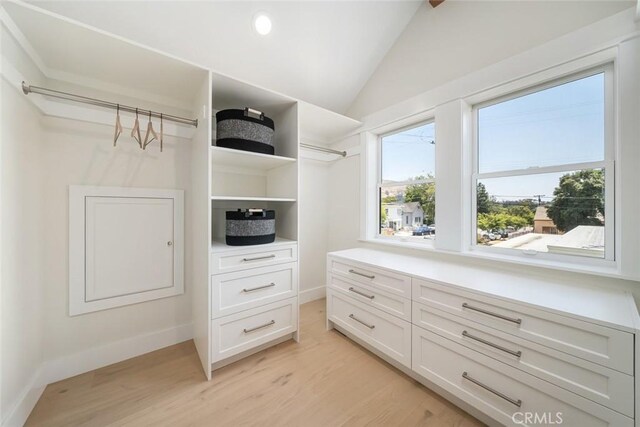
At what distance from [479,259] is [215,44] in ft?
8.43

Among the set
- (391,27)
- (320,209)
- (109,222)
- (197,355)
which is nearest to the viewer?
(109,222)

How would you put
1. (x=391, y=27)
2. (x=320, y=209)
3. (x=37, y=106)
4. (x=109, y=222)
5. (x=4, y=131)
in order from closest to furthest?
1. (x=4, y=131)
2. (x=37, y=106)
3. (x=109, y=222)
4. (x=391, y=27)
5. (x=320, y=209)

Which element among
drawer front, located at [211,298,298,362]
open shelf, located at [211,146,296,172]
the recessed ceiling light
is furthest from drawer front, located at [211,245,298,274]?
the recessed ceiling light

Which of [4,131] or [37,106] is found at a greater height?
[37,106]

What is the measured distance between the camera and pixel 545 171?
1.53 metres

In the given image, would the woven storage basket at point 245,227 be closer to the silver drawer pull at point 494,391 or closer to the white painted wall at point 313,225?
the white painted wall at point 313,225

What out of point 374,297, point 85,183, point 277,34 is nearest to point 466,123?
point 374,297

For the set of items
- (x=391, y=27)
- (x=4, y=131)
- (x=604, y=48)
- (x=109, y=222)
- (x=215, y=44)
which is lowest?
(x=109, y=222)

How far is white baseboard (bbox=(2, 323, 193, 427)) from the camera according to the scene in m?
1.24

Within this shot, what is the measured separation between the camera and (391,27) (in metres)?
2.21

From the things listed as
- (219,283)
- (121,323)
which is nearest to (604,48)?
(219,283)

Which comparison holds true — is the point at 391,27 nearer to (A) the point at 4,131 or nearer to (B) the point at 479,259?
(B) the point at 479,259

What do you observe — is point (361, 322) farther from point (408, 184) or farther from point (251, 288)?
point (408, 184)

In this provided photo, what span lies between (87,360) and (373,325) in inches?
79.2
